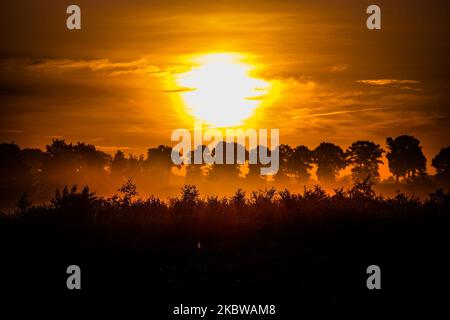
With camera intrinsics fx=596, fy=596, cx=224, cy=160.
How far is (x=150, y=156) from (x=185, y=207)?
66.4 meters

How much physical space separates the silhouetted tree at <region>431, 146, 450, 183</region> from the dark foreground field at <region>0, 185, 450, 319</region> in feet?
153

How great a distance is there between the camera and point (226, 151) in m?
62.7

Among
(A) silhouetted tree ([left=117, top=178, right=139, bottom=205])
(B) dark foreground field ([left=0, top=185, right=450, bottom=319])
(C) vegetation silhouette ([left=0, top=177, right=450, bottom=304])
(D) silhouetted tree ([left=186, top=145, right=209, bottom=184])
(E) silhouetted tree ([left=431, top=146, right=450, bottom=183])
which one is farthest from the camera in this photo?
(D) silhouetted tree ([left=186, top=145, right=209, bottom=184])

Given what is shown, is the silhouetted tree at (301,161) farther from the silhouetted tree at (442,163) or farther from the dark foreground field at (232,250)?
the dark foreground field at (232,250)

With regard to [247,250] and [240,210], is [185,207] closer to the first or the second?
[240,210]

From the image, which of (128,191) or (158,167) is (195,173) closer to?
(158,167)

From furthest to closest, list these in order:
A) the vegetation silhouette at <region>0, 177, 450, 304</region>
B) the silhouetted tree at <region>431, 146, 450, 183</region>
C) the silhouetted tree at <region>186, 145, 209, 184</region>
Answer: the silhouetted tree at <region>186, 145, 209, 184</region>, the silhouetted tree at <region>431, 146, 450, 183</region>, the vegetation silhouette at <region>0, 177, 450, 304</region>

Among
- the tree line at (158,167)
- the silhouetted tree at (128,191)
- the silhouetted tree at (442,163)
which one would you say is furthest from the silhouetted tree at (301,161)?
the silhouetted tree at (128,191)

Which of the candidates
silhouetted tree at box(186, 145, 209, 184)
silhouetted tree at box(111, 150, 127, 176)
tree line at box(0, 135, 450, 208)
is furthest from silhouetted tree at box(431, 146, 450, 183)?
silhouetted tree at box(111, 150, 127, 176)

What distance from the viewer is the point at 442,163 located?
64688 millimetres

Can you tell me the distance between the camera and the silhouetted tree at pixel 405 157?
68.7 metres

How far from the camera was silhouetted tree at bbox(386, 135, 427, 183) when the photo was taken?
2704 inches

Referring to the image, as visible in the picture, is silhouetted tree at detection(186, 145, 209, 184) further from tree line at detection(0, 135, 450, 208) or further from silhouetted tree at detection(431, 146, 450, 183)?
silhouetted tree at detection(431, 146, 450, 183)
